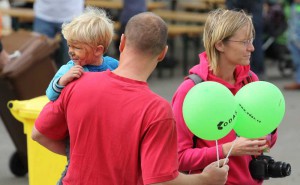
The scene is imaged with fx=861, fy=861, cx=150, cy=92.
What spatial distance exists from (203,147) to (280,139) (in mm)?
4534

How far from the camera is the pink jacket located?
3.97 m

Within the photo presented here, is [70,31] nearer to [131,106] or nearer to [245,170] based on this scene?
[131,106]

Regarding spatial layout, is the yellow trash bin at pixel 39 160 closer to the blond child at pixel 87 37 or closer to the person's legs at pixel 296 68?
the blond child at pixel 87 37

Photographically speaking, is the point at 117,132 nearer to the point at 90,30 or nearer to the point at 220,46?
the point at 90,30

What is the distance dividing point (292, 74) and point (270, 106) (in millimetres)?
8858

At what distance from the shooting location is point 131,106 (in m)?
3.32

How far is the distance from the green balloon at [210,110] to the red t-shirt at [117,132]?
33cm

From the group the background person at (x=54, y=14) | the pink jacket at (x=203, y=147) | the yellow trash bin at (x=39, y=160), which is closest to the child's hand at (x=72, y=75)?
the pink jacket at (x=203, y=147)

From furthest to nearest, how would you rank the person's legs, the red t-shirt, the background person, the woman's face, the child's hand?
the person's legs
the background person
the woman's face
the child's hand
the red t-shirt

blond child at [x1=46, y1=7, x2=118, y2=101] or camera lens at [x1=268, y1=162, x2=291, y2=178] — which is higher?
blond child at [x1=46, y1=7, x2=118, y2=101]

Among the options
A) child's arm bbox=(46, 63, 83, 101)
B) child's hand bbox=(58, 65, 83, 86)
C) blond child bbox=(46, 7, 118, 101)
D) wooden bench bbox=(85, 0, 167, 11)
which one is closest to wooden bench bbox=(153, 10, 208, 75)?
wooden bench bbox=(85, 0, 167, 11)

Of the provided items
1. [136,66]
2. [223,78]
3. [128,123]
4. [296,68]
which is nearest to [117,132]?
[128,123]

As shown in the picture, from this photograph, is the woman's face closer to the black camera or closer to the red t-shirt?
the black camera

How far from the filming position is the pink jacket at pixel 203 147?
3971 mm
